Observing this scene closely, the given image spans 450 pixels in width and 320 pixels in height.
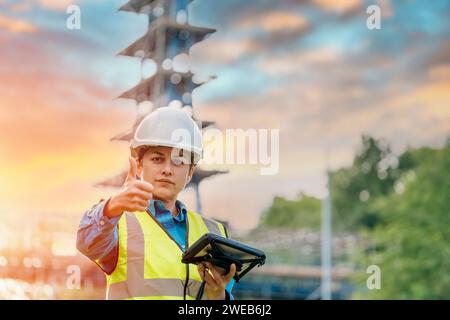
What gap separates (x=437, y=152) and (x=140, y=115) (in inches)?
420

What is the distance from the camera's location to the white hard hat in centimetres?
230

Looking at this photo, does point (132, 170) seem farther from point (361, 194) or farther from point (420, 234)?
point (361, 194)

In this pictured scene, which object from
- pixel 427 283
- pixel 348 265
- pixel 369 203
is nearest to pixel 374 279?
pixel 427 283

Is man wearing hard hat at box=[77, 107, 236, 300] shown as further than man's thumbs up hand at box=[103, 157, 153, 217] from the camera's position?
Yes

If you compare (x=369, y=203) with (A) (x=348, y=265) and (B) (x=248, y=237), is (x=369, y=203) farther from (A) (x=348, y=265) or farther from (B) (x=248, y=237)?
(B) (x=248, y=237)

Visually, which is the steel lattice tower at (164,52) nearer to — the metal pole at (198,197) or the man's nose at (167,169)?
the metal pole at (198,197)

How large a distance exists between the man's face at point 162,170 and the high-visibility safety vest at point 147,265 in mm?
78

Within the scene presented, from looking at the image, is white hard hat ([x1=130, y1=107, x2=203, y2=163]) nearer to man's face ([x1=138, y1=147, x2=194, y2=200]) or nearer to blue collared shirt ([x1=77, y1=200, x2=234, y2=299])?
man's face ([x1=138, y1=147, x2=194, y2=200])

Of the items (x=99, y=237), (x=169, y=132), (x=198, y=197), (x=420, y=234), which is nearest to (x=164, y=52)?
(x=198, y=197)

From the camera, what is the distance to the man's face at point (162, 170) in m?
2.29

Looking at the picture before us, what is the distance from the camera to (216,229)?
2426 millimetres

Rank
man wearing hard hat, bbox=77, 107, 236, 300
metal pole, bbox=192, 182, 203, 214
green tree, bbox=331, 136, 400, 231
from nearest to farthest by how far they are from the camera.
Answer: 1. man wearing hard hat, bbox=77, 107, 236, 300
2. metal pole, bbox=192, 182, 203, 214
3. green tree, bbox=331, 136, 400, 231

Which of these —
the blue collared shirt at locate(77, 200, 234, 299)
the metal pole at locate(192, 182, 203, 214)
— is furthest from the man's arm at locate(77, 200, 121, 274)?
the metal pole at locate(192, 182, 203, 214)

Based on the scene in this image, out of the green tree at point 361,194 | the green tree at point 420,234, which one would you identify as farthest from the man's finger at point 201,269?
the green tree at point 361,194
